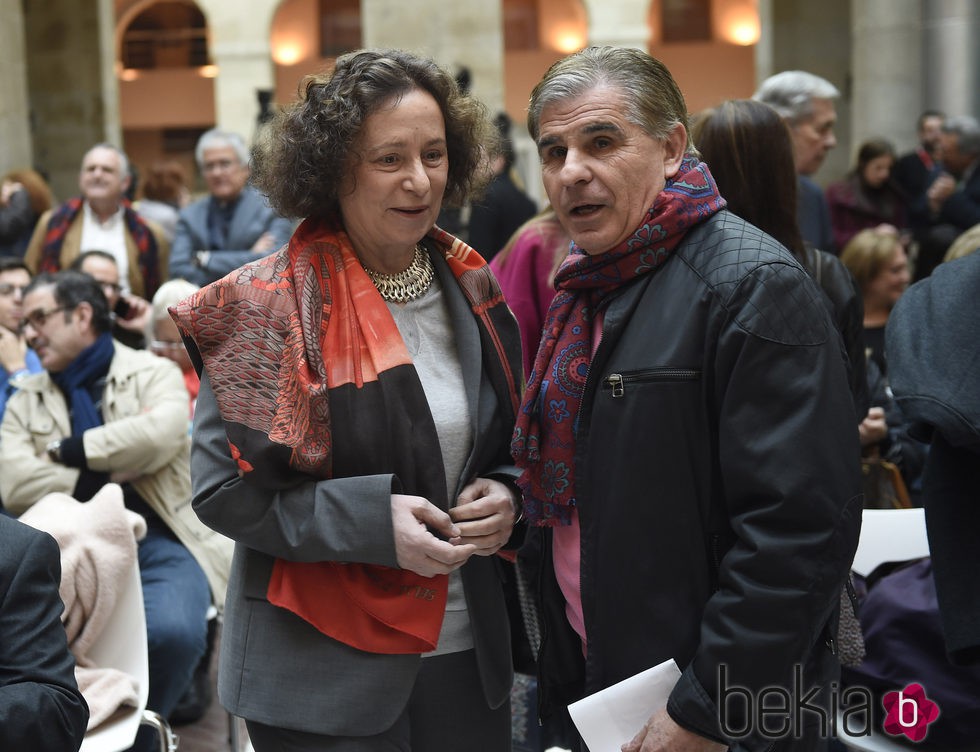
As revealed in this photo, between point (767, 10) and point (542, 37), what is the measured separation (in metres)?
12.6

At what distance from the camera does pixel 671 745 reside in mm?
2107

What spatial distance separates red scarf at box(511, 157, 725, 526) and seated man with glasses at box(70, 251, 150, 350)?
4.46 metres

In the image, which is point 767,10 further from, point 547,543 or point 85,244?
point 547,543

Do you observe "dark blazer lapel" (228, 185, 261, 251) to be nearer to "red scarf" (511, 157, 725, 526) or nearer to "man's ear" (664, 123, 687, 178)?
"red scarf" (511, 157, 725, 526)

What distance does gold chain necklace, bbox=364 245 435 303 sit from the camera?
2.62 metres

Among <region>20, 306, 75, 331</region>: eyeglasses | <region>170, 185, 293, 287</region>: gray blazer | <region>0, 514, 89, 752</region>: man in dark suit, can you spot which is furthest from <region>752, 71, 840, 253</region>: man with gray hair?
<region>170, 185, 293, 287</region>: gray blazer

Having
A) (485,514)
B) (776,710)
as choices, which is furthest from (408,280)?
(776,710)

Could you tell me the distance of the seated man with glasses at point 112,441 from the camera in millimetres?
4750

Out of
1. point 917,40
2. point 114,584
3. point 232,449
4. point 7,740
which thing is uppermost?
point 917,40

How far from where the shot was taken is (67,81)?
17516mm

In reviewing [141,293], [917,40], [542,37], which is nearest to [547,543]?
[141,293]

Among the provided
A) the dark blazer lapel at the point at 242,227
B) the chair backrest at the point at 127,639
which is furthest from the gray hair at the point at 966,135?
the chair backrest at the point at 127,639

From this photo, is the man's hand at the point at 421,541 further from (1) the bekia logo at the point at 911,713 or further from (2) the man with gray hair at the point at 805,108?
(2) the man with gray hair at the point at 805,108

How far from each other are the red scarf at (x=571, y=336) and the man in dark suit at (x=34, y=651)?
94 centimetres
